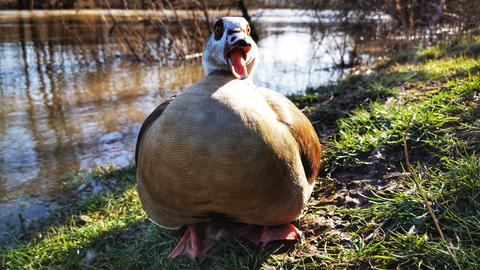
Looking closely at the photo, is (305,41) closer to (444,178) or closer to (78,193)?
(78,193)

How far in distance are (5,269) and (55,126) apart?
4.37 m

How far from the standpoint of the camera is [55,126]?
7285 mm

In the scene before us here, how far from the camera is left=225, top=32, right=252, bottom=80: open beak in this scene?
2.64m

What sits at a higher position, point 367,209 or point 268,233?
point 367,209

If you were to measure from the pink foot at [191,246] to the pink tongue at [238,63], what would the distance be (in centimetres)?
100

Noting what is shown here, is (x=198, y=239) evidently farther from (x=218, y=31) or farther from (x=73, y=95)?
(x=73, y=95)

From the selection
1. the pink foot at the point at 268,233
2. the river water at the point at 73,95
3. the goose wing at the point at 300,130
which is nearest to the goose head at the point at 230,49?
the goose wing at the point at 300,130

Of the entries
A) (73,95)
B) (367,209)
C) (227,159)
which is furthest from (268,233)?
(73,95)

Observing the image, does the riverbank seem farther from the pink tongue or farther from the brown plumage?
the pink tongue

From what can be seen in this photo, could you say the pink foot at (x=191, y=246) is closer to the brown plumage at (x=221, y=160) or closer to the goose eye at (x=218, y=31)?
the brown plumage at (x=221, y=160)

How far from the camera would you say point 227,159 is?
Answer: 2107 mm

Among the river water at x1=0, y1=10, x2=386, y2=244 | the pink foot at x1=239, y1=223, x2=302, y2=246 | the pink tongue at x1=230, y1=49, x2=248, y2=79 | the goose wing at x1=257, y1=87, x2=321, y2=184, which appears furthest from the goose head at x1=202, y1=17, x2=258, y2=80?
the river water at x1=0, y1=10, x2=386, y2=244

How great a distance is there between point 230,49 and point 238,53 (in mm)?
91

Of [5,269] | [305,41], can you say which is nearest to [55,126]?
[5,269]
